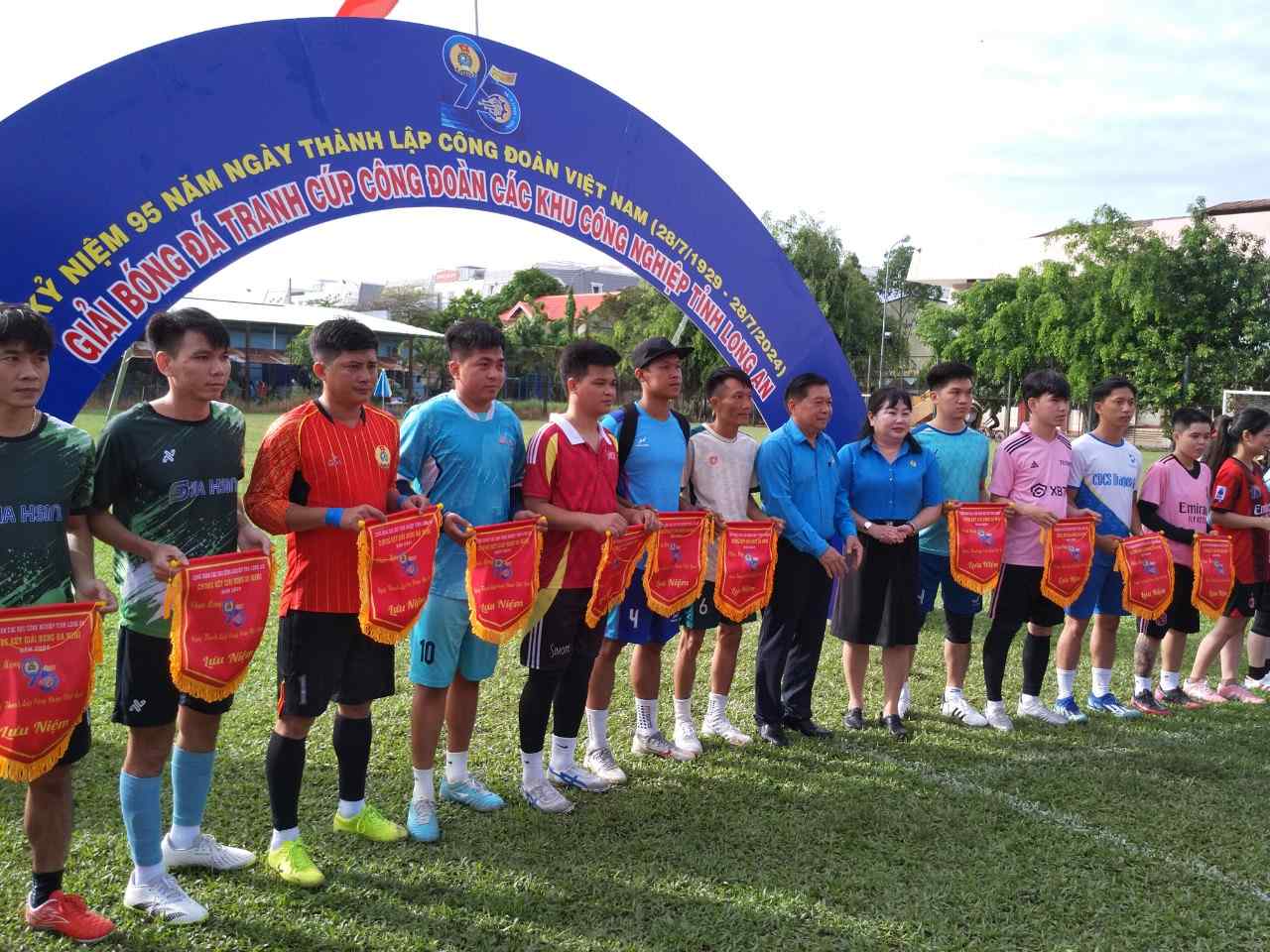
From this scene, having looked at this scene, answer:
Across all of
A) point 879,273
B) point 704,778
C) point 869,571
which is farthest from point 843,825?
point 879,273

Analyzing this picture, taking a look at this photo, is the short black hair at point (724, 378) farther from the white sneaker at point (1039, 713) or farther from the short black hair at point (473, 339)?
the white sneaker at point (1039, 713)

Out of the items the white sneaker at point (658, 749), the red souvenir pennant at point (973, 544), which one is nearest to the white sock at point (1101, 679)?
the red souvenir pennant at point (973, 544)

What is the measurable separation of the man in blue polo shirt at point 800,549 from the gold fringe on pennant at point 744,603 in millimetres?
158

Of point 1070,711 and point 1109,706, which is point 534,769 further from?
point 1109,706

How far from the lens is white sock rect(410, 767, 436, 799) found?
3719 millimetres

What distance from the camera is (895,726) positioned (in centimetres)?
514

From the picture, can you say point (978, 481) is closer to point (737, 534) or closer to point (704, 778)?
point (737, 534)

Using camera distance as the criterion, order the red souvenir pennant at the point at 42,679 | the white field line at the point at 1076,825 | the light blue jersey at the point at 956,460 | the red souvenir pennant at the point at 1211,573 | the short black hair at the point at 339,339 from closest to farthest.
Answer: the red souvenir pennant at the point at 42,679 < the short black hair at the point at 339,339 < the white field line at the point at 1076,825 < the light blue jersey at the point at 956,460 < the red souvenir pennant at the point at 1211,573

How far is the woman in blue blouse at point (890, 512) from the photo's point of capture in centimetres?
495

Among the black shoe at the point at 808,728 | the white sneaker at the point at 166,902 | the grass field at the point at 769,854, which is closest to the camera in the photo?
the white sneaker at the point at 166,902

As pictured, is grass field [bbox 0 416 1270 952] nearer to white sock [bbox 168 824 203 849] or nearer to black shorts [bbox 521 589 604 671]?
white sock [bbox 168 824 203 849]

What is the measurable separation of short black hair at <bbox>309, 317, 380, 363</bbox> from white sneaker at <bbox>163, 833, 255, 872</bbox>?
1709 mm

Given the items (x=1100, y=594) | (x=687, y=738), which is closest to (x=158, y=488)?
(x=687, y=738)

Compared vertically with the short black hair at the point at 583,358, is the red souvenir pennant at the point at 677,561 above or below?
below
